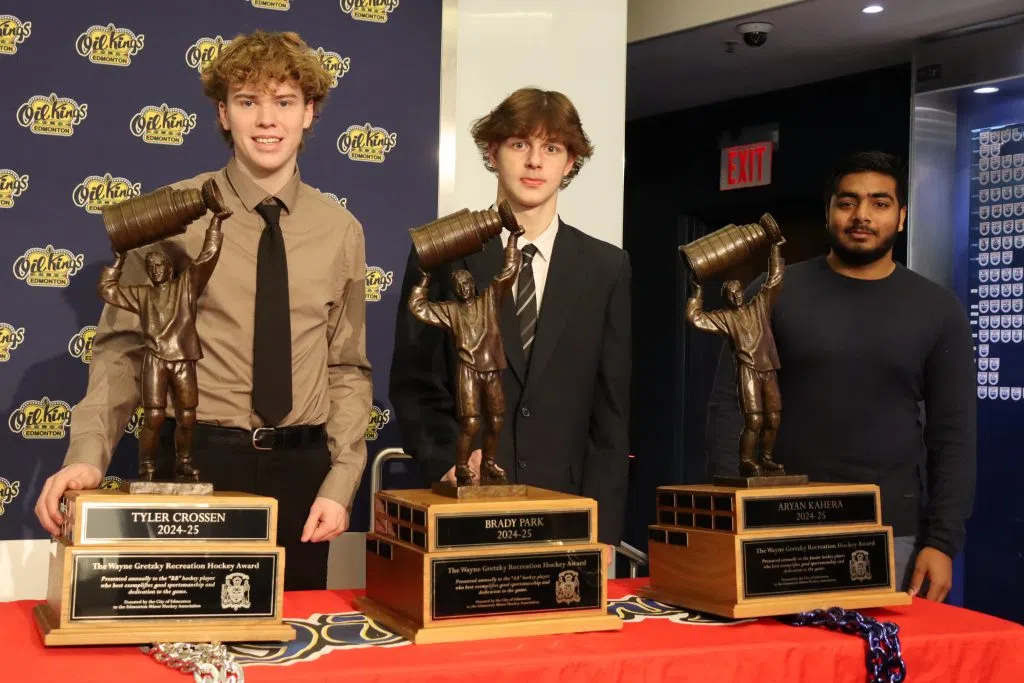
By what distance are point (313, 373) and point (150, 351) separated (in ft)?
1.75

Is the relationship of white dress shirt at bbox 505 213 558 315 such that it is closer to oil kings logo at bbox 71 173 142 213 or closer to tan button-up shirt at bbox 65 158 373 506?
tan button-up shirt at bbox 65 158 373 506

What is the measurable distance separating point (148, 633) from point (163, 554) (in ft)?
0.34

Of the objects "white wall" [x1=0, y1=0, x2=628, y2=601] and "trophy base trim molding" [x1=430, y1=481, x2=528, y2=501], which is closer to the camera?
"trophy base trim molding" [x1=430, y1=481, x2=528, y2=501]

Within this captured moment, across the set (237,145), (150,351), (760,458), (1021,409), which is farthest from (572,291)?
(1021,409)

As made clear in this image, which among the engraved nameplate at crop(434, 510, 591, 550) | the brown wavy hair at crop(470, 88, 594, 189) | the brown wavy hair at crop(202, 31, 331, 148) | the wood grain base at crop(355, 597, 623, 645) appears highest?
the brown wavy hair at crop(202, 31, 331, 148)

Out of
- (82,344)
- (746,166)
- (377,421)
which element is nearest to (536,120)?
(377,421)

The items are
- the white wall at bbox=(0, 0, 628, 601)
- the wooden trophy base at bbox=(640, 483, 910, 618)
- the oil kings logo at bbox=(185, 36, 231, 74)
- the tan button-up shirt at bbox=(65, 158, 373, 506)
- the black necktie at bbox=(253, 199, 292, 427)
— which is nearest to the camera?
the wooden trophy base at bbox=(640, 483, 910, 618)

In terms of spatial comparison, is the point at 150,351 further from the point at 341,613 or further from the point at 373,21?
the point at 373,21

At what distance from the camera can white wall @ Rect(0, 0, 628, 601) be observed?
3.98 m

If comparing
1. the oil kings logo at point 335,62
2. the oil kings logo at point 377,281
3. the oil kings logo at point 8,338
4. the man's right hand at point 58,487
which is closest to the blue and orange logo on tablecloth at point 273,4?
the oil kings logo at point 335,62

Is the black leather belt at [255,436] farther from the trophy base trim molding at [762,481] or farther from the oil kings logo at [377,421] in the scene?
the oil kings logo at [377,421]

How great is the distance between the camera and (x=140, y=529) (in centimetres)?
154

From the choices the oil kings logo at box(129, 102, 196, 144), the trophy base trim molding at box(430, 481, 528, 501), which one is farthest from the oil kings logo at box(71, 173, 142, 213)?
the trophy base trim molding at box(430, 481, 528, 501)

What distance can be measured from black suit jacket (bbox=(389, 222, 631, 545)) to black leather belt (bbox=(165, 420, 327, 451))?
22cm
